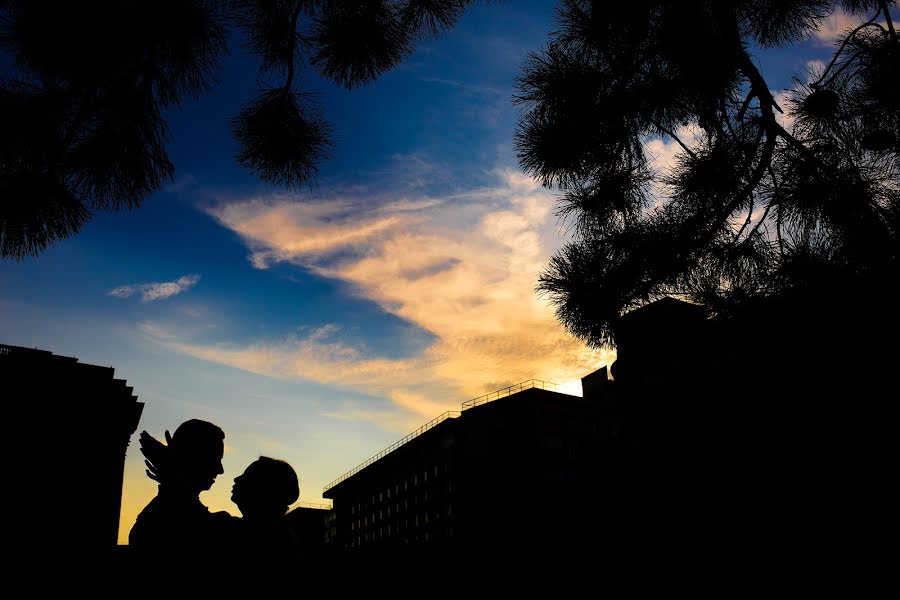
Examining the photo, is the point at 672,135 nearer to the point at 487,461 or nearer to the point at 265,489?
the point at 265,489

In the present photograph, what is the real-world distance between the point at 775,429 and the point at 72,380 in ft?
51.9

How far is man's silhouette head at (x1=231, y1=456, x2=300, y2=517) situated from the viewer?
55.9 inches

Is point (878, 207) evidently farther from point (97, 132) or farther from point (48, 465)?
point (48, 465)

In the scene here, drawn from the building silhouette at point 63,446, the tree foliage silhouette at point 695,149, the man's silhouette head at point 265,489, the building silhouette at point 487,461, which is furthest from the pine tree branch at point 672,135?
the building silhouette at point 487,461

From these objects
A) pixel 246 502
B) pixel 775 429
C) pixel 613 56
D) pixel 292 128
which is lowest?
pixel 246 502

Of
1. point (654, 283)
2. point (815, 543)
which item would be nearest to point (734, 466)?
point (815, 543)

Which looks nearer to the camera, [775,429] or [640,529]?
[640,529]

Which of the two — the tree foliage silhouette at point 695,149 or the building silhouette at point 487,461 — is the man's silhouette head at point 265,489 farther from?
the building silhouette at point 487,461

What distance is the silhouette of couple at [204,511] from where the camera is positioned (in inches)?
51.4

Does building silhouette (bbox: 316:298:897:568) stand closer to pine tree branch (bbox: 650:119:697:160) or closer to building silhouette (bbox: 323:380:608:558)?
pine tree branch (bbox: 650:119:697:160)

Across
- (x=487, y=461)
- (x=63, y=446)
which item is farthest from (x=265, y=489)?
(x=487, y=461)

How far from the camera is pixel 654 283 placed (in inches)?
168

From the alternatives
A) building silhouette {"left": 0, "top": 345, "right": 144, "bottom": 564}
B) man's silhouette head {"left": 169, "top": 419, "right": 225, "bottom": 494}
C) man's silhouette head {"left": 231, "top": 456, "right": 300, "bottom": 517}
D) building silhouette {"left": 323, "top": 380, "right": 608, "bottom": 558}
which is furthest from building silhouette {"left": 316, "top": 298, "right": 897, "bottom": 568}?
building silhouette {"left": 323, "top": 380, "right": 608, "bottom": 558}

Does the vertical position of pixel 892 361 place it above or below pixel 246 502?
above
